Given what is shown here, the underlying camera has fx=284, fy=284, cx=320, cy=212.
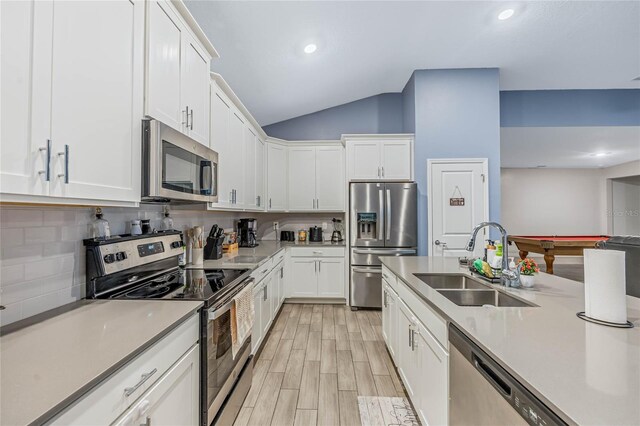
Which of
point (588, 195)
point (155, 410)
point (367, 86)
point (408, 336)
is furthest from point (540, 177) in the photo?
point (155, 410)

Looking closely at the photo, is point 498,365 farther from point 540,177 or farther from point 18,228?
point 540,177

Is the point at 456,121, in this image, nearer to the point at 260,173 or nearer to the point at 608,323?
the point at 260,173

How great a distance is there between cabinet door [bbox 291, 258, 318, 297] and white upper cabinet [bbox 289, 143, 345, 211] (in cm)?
88

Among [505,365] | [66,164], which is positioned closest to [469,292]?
[505,365]

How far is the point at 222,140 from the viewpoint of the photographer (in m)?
2.56

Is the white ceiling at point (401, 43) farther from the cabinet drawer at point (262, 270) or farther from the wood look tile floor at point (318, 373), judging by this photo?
the wood look tile floor at point (318, 373)

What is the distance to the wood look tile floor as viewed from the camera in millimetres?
1904

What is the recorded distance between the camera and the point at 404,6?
2.71m

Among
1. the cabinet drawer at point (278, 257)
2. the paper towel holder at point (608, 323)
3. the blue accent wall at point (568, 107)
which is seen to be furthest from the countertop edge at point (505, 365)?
the blue accent wall at point (568, 107)

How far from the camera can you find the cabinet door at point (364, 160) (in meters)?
4.15

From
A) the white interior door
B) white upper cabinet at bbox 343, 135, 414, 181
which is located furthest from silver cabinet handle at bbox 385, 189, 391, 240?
the white interior door

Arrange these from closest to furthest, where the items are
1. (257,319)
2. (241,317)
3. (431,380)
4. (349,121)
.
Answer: (431,380)
(241,317)
(257,319)
(349,121)

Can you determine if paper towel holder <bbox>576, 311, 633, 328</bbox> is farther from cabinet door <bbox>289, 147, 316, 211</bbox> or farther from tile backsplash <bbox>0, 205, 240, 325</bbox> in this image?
cabinet door <bbox>289, 147, 316, 211</bbox>

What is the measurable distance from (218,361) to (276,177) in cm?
319
